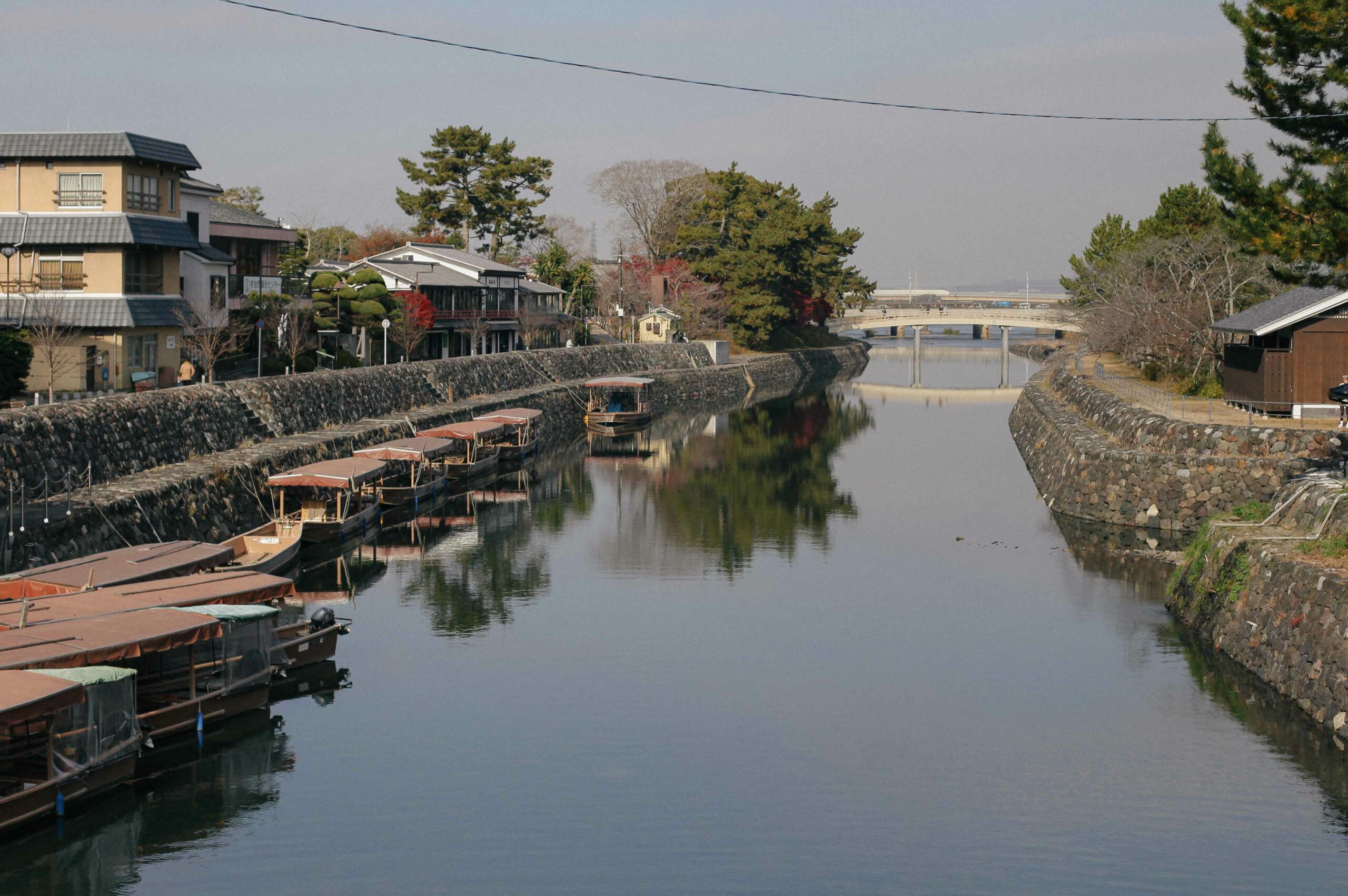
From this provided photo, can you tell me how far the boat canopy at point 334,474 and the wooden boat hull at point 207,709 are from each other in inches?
453

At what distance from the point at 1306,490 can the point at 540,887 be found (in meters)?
16.6

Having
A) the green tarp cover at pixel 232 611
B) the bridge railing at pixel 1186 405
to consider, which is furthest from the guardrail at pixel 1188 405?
the green tarp cover at pixel 232 611

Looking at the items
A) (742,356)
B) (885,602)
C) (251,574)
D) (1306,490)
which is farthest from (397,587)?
(742,356)

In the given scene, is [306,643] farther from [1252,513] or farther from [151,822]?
[1252,513]

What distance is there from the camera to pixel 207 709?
60.7 feet

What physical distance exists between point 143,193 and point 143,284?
277cm

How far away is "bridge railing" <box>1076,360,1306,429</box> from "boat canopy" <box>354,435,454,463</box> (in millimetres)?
21085

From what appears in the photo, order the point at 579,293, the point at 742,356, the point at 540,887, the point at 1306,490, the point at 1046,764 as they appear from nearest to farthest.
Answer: the point at 540,887, the point at 1046,764, the point at 1306,490, the point at 579,293, the point at 742,356

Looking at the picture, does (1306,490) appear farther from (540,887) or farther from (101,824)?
(101,824)

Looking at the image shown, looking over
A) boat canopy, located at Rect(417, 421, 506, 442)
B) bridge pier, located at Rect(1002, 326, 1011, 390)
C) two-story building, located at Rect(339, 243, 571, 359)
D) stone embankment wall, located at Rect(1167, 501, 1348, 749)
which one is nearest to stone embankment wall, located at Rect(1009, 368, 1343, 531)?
stone embankment wall, located at Rect(1167, 501, 1348, 749)

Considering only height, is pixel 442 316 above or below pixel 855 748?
above

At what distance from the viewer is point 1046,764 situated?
717 inches

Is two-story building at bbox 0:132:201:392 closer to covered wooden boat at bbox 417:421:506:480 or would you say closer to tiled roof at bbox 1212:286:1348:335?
covered wooden boat at bbox 417:421:506:480

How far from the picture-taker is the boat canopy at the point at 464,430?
43000 mm
